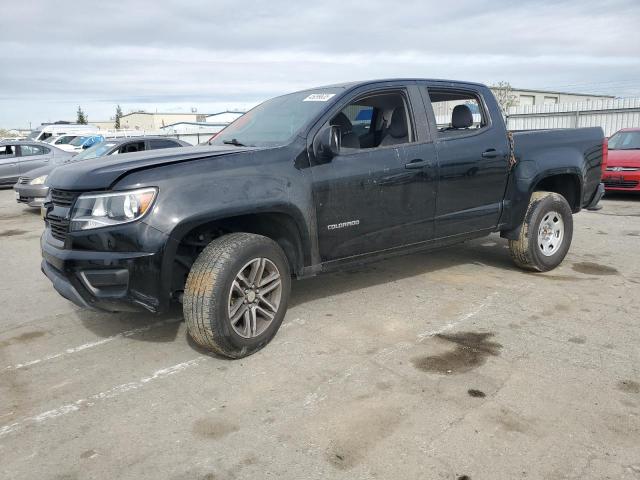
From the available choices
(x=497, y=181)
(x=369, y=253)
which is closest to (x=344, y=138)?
(x=369, y=253)

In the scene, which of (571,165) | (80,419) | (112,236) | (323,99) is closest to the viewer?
(80,419)

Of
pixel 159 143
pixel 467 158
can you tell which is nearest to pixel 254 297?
pixel 467 158

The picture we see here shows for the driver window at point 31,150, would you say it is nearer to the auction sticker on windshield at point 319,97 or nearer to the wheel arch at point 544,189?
the auction sticker on windshield at point 319,97

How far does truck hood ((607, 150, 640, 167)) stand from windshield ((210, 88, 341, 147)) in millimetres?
8850

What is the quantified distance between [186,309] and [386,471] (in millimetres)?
1612

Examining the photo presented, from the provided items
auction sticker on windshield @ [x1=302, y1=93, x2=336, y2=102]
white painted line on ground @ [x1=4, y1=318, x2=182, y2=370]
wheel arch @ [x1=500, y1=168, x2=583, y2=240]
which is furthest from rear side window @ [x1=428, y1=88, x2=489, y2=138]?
white painted line on ground @ [x1=4, y1=318, x2=182, y2=370]

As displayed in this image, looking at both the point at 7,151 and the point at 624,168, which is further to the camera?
the point at 7,151

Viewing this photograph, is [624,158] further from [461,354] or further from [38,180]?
[38,180]

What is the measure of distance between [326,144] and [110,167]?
144cm

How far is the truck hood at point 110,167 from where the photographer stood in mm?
3273

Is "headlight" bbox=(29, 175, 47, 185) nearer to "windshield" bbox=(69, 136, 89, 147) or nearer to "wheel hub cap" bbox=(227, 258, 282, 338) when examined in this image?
"wheel hub cap" bbox=(227, 258, 282, 338)

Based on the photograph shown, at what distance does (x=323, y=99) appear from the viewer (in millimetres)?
4230

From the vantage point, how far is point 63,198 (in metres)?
3.53

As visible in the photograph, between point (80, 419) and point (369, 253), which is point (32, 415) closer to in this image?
point (80, 419)
